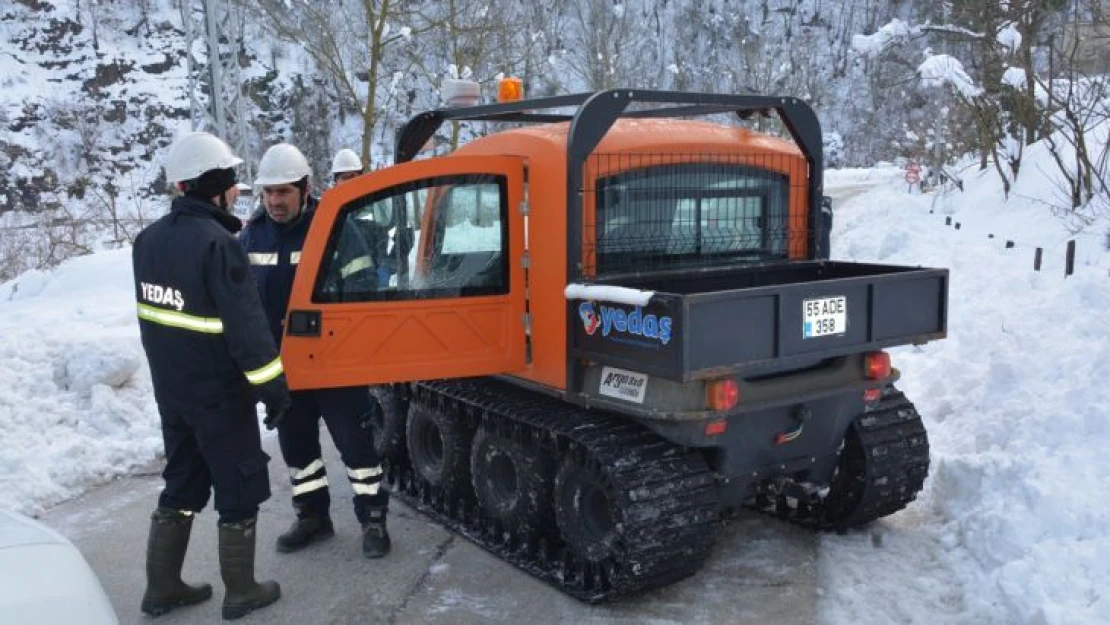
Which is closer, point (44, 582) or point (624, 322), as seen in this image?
point (44, 582)

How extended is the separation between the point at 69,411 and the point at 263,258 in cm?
299

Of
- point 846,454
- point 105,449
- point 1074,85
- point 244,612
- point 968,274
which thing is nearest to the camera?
point 244,612

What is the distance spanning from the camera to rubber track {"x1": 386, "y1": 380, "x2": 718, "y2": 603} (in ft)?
13.5

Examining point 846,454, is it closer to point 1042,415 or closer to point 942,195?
point 1042,415

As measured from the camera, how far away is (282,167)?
5.00m

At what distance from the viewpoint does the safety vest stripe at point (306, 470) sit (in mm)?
5270

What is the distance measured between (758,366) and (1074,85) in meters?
12.2

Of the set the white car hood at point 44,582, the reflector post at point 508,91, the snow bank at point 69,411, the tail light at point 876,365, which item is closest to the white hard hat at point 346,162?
the snow bank at point 69,411

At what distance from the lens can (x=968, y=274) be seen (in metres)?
9.88

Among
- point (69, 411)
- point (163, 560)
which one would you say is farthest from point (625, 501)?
point (69, 411)

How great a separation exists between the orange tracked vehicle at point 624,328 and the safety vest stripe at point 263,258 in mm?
532

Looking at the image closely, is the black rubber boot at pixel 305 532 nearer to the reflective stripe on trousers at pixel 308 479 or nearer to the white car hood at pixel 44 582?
the reflective stripe on trousers at pixel 308 479

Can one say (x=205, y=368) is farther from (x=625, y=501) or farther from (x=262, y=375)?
(x=625, y=501)

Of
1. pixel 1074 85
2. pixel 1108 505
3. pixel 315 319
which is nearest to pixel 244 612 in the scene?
pixel 315 319
